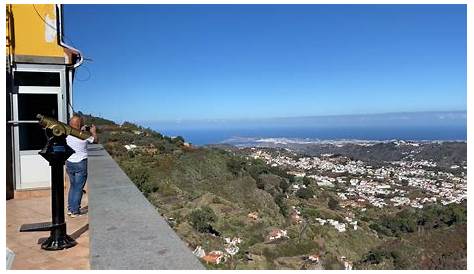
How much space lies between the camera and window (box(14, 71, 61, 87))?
5.83m

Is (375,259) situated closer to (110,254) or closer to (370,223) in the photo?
(370,223)

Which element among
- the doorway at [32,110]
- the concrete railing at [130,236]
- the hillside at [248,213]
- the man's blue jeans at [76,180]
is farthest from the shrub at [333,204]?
the concrete railing at [130,236]

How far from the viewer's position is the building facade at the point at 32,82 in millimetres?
5715

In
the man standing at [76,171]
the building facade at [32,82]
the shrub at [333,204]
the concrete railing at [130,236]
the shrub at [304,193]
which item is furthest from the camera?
the shrub at [304,193]

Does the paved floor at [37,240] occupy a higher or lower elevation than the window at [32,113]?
lower

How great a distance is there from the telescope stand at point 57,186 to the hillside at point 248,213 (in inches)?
128

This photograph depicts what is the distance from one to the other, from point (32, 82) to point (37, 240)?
308 cm

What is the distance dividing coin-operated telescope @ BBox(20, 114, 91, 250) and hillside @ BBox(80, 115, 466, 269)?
3.26m

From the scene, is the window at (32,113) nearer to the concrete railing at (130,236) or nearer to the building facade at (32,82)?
the building facade at (32,82)

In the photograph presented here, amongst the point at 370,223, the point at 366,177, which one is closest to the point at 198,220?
the point at 370,223

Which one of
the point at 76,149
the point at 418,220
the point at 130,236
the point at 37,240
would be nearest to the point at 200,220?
the point at 76,149

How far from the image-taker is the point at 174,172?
15820 millimetres

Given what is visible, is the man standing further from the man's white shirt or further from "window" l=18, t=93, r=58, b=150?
"window" l=18, t=93, r=58, b=150

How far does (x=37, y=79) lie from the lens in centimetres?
594
